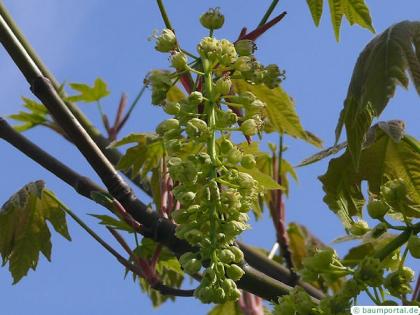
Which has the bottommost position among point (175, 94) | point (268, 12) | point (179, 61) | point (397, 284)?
point (397, 284)

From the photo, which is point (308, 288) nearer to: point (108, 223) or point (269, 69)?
point (108, 223)

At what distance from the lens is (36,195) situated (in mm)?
2367

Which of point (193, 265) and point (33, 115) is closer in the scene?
point (193, 265)

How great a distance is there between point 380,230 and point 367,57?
1.16ft

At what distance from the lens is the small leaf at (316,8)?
1989mm

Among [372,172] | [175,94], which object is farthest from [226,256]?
[175,94]

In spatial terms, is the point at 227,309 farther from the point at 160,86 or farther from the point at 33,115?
the point at 160,86

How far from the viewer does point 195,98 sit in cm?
150

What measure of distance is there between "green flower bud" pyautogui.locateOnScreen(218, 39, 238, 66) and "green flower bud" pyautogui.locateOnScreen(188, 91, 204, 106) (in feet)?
0.46

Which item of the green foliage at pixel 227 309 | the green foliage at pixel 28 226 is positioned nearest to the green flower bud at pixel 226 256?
the green foliage at pixel 28 226

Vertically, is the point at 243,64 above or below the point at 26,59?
below

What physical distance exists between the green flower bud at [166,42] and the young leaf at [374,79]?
357 millimetres

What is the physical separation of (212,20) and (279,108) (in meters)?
0.57

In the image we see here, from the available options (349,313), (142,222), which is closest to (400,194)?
(349,313)
